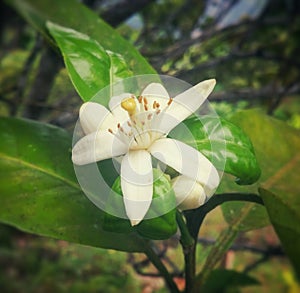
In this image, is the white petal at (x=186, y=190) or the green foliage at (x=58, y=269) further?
the green foliage at (x=58, y=269)

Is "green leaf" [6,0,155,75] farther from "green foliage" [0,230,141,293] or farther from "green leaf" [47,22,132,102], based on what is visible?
"green foliage" [0,230,141,293]

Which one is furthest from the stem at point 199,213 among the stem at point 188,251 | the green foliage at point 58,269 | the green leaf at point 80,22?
the green foliage at point 58,269

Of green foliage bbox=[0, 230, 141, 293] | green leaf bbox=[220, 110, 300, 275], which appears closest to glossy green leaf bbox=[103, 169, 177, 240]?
green leaf bbox=[220, 110, 300, 275]

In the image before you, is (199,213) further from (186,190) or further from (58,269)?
(58,269)

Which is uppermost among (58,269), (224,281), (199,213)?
(199,213)

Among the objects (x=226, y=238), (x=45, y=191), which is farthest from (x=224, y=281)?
(x=45, y=191)

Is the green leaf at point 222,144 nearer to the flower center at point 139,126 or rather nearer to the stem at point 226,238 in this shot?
the flower center at point 139,126
